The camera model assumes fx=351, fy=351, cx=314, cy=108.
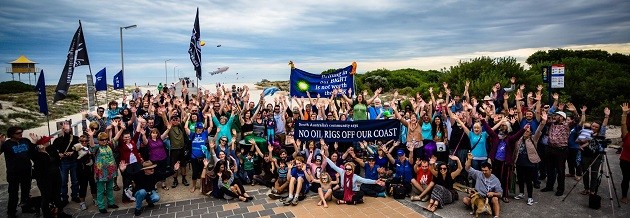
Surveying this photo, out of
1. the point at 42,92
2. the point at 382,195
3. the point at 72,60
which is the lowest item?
the point at 382,195

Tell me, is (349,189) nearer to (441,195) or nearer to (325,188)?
(325,188)

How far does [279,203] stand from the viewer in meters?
8.19

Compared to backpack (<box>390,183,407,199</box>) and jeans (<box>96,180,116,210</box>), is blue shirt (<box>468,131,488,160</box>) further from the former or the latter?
jeans (<box>96,180,116,210</box>)

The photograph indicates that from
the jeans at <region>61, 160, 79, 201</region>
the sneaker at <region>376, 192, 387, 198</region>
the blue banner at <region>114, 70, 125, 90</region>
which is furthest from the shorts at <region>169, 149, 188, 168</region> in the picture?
the blue banner at <region>114, 70, 125, 90</region>

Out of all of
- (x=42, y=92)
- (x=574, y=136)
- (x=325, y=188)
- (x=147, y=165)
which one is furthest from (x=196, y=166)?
(x=574, y=136)

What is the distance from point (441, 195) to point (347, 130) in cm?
273

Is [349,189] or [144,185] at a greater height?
[144,185]

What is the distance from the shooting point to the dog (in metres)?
7.04

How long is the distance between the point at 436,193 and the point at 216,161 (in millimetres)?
5257

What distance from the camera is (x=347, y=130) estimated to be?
357 inches

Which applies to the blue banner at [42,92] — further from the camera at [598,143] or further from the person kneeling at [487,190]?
the camera at [598,143]

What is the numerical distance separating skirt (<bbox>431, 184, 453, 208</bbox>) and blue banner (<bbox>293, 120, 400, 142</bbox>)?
6.13ft

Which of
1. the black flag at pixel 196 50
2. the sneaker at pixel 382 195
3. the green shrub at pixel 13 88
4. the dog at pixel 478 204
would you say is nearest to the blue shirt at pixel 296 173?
the sneaker at pixel 382 195

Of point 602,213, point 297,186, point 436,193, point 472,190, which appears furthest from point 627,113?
point 297,186
